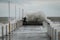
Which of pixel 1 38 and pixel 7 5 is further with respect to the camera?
pixel 7 5

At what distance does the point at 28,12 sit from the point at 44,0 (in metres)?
6.06

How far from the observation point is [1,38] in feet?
18.1

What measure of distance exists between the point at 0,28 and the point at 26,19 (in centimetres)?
1119

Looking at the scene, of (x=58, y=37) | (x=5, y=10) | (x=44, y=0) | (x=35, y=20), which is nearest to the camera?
(x=58, y=37)

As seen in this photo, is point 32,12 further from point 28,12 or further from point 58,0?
point 58,0

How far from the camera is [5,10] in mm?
8148

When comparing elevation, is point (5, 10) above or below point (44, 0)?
below

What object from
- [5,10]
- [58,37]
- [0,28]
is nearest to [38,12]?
[5,10]

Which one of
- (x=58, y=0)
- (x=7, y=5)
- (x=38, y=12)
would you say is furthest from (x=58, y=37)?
(x=38, y=12)

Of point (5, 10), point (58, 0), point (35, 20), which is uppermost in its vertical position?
point (58, 0)

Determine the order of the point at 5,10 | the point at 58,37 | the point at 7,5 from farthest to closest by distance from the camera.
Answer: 1. the point at 5,10
2. the point at 7,5
3. the point at 58,37

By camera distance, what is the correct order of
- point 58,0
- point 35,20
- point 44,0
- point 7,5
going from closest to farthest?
1. point 7,5
2. point 58,0
3. point 44,0
4. point 35,20

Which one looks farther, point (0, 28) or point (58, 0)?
point (58, 0)

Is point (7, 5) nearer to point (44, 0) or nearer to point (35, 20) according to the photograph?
point (44, 0)
